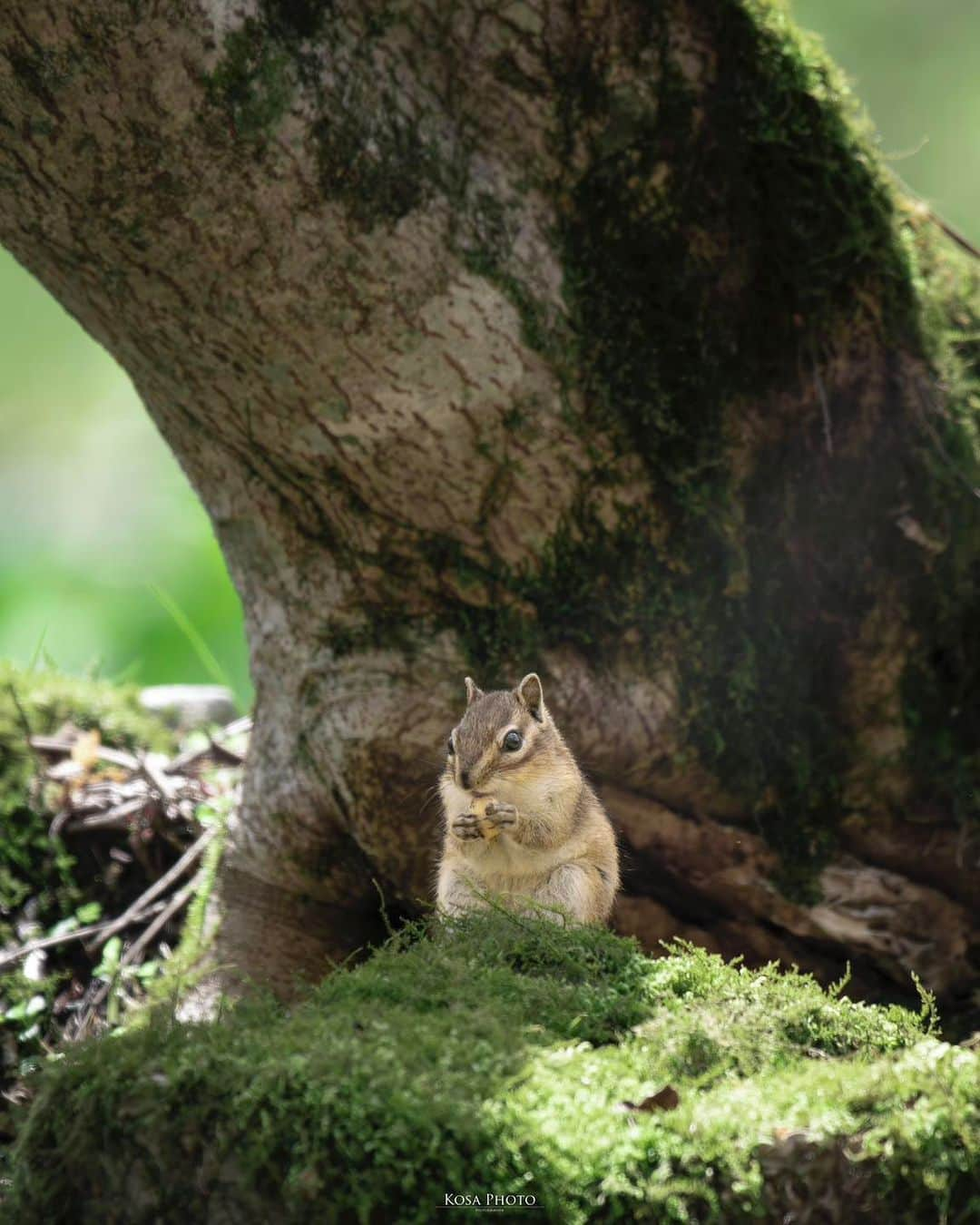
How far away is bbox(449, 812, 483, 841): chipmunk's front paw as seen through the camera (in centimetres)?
383

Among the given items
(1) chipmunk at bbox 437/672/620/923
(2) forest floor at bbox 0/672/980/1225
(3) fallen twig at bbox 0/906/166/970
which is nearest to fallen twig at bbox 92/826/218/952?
(3) fallen twig at bbox 0/906/166/970

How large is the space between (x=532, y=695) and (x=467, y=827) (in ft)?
1.52

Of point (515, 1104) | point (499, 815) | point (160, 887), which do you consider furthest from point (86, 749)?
point (515, 1104)

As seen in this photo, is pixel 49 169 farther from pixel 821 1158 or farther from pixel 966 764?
pixel 966 764

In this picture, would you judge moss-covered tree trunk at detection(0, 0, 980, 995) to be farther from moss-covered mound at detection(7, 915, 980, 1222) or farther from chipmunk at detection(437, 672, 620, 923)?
moss-covered mound at detection(7, 915, 980, 1222)

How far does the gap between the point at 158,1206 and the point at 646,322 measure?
3.18 meters

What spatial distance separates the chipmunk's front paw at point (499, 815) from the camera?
3814 millimetres

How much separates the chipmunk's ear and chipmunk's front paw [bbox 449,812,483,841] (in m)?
0.39

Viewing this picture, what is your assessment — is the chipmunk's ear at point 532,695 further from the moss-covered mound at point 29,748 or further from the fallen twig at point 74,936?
the moss-covered mound at point 29,748

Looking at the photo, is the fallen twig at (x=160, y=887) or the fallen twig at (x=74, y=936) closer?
the fallen twig at (x=74, y=936)

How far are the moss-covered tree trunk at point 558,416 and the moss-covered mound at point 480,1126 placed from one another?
2.11 m

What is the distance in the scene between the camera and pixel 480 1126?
7.51 feet

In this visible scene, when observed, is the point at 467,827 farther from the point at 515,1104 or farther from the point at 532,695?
the point at 515,1104

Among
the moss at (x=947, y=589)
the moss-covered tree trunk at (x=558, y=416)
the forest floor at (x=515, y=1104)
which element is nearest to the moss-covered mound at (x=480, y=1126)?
the forest floor at (x=515, y=1104)
